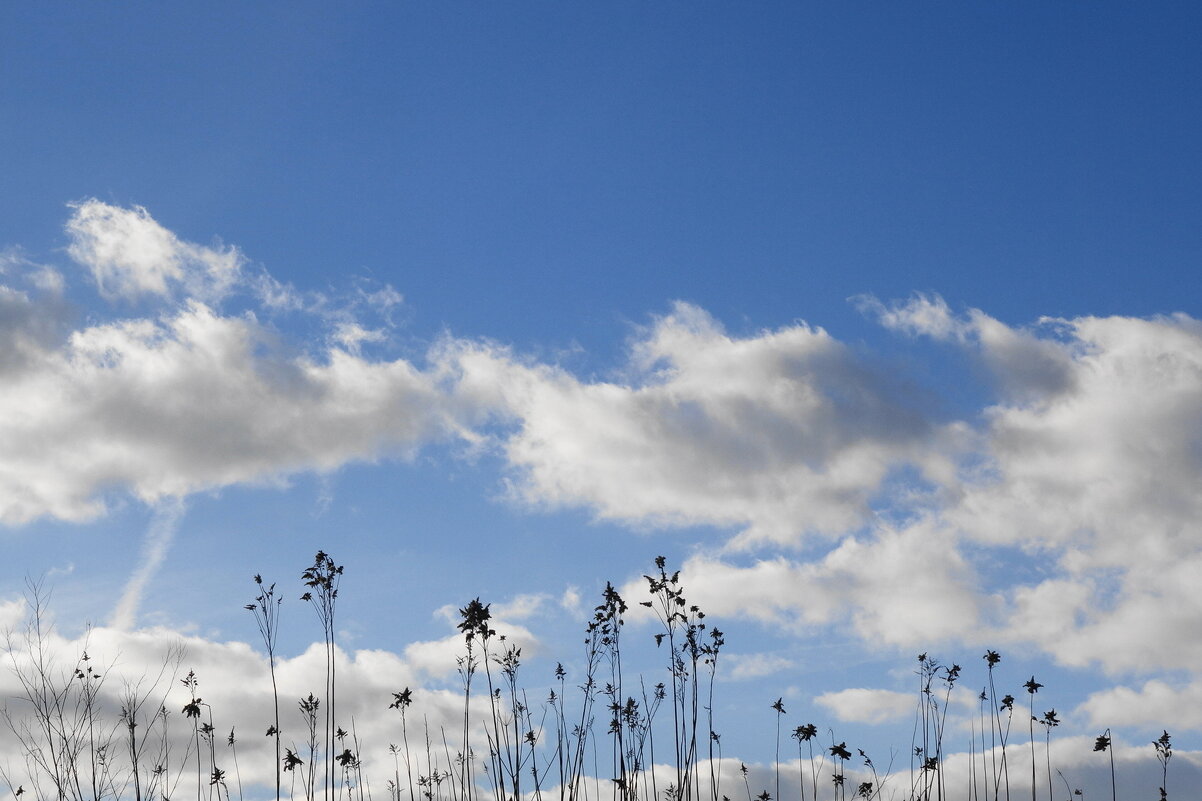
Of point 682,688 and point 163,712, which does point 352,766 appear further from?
point 682,688

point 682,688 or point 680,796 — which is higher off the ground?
point 682,688

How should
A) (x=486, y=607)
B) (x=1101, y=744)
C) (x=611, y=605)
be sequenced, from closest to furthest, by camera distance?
(x=486, y=607) → (x=611, y=605) → (x=1101, y=744)

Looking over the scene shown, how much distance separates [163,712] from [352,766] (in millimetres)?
2500

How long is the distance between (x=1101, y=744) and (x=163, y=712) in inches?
470

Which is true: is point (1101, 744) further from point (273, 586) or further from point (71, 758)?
point (71, 758)

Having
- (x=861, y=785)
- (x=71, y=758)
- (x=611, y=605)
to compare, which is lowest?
(x=861, y=785)

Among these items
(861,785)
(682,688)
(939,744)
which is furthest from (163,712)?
(939,744)

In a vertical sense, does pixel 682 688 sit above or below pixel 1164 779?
above

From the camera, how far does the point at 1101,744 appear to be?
14336 mm

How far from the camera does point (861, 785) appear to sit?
14555 mm

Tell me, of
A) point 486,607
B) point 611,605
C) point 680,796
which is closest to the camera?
point 486,607

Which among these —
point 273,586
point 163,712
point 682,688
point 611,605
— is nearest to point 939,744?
point 682,688

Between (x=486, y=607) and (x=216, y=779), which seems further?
(x=216, y=779)

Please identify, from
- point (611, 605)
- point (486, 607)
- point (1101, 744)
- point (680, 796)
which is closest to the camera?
point (486, 607)
